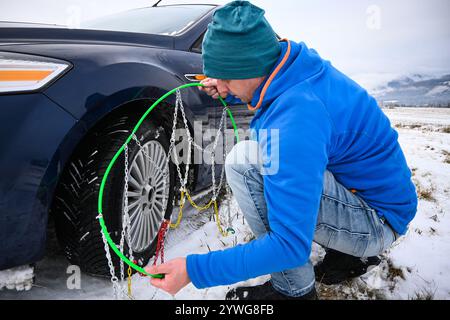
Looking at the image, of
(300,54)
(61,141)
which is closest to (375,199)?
(300,54)

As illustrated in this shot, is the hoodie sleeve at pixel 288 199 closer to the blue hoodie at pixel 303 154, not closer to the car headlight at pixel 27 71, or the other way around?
the blue hoodie at pixel 303 154

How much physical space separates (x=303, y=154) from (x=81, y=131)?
2.68 ft

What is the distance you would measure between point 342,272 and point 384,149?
2.21 ft

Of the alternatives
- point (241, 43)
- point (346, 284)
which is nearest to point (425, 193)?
point (346, 284)

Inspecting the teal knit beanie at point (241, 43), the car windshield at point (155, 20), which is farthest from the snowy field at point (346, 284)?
the car windshield at point (155, 20)

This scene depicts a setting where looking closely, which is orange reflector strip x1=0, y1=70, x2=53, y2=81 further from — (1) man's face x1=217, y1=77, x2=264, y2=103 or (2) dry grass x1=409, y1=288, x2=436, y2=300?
(2) dry grass x1=409, y1=288, x2=436, y2=300

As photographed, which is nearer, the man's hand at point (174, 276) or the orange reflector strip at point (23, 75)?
the man's hand at point (174, 276)

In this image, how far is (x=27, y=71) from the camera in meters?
1.04

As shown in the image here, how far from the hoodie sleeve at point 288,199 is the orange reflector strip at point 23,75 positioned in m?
0.83

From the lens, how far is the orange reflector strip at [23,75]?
39.7 inches

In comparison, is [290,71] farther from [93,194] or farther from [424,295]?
[424,295]

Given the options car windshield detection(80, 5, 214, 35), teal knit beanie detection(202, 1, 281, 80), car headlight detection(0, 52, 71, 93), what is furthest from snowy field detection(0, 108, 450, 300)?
car windshield detection(80, 5, 214, 35)

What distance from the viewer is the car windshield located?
76.2 inches
